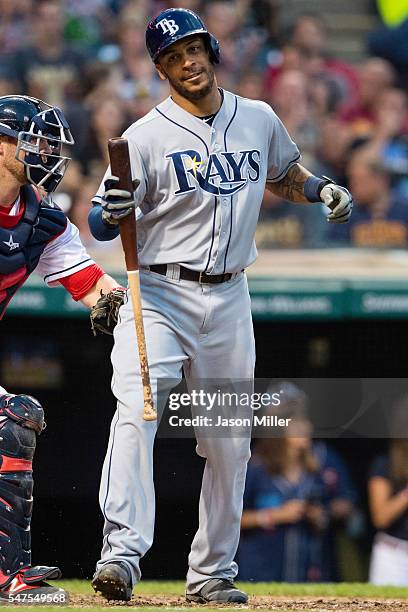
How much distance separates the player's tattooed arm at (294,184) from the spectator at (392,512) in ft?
9.84

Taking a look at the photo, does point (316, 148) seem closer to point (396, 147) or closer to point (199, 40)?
point (396, 147)

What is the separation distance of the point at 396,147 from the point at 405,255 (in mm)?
953

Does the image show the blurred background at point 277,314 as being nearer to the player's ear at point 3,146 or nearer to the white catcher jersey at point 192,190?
the white catcher jersey at point 192,190

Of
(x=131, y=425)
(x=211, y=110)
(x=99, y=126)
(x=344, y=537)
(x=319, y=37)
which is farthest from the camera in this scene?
(x=319, y=37)

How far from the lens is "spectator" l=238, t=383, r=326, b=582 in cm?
722

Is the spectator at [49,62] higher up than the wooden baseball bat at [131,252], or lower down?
higher up

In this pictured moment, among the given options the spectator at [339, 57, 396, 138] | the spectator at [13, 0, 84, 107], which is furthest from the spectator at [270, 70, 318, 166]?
the spectator at [13, 0, 84, 107]

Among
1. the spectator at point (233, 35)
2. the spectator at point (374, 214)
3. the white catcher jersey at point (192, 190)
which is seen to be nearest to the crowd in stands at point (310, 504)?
the spectator at point (374, 214)

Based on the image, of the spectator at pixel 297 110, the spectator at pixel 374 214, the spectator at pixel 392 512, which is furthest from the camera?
the spectator at pixel 297 110

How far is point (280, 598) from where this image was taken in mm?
4789

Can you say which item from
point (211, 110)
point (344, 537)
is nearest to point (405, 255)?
point (344, 537)

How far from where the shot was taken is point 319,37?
9023 millimetres

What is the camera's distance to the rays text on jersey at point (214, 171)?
407 centimetres

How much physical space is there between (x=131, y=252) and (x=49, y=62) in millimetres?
4937
